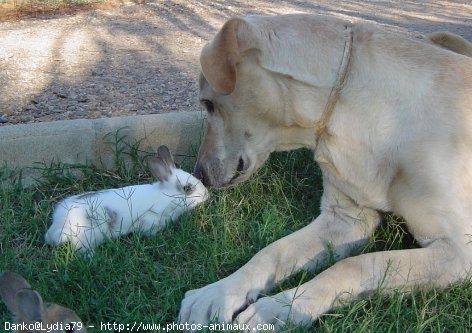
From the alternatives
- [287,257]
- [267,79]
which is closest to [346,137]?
[267,79]

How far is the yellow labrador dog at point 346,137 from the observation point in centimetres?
251

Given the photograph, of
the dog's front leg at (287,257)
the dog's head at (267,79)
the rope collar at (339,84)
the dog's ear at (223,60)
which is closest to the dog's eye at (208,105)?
the dog's head at (267,79)

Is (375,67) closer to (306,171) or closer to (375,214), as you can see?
(375,214)

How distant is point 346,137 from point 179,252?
833 mm

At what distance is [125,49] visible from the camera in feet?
19.4

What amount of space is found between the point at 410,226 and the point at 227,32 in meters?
1.05

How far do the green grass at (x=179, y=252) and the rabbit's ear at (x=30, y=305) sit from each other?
1.65 feet

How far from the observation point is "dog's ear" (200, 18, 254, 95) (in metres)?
2.65

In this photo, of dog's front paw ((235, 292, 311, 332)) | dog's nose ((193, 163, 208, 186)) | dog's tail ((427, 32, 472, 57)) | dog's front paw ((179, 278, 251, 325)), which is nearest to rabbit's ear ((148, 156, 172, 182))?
dog's nose ((193, 163, 208, 186))

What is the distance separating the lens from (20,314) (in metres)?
1.86

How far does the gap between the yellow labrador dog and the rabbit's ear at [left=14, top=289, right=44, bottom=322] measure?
2.31 ft

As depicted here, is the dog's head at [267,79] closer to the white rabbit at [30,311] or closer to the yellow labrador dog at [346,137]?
the yellow labrador dog at [346,137]

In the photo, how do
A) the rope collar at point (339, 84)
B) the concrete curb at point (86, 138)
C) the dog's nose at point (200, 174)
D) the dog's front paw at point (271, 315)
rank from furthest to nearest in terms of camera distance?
the concrete curb at point (86, 138) < the dog's nose at point (200, 174) < the rope collar at point (339, 84) < the dog's front paw at point (271, 315)

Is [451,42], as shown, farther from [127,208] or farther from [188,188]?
[127,208]
